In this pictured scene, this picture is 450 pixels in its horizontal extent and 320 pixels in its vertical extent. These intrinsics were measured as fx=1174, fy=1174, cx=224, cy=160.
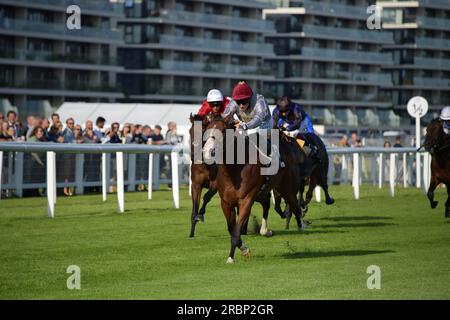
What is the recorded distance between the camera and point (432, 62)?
12731 centimetres

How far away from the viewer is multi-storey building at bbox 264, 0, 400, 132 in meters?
112

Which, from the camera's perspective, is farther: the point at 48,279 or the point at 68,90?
the point at 68,90

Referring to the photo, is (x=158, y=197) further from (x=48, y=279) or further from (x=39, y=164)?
(x=48, y=279)

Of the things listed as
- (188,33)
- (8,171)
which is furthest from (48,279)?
(188,33)

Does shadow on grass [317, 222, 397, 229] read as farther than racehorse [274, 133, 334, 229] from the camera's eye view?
No

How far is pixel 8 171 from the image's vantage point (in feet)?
71.6

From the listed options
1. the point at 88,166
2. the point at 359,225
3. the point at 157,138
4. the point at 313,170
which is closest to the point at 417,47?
the point at 157,138

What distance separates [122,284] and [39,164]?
11.7 meters

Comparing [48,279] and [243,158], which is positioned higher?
[243,158]

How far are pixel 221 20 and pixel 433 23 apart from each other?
3600 centimetres

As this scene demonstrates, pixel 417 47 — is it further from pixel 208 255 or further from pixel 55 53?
pixel 208 255

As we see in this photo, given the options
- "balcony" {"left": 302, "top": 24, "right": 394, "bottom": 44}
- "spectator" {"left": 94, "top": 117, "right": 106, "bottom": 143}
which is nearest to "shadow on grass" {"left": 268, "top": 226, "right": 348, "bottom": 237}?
"spectator" {"left": 94, "top": 117, "right": 106, "bottom": 143}

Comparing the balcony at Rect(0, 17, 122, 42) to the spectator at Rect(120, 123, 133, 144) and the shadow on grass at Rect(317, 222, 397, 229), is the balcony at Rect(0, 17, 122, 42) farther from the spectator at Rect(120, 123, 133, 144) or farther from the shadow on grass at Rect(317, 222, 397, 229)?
the shadow on grass at Rect(317, 222, 397, 229)

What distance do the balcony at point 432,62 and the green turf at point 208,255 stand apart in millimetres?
105299
